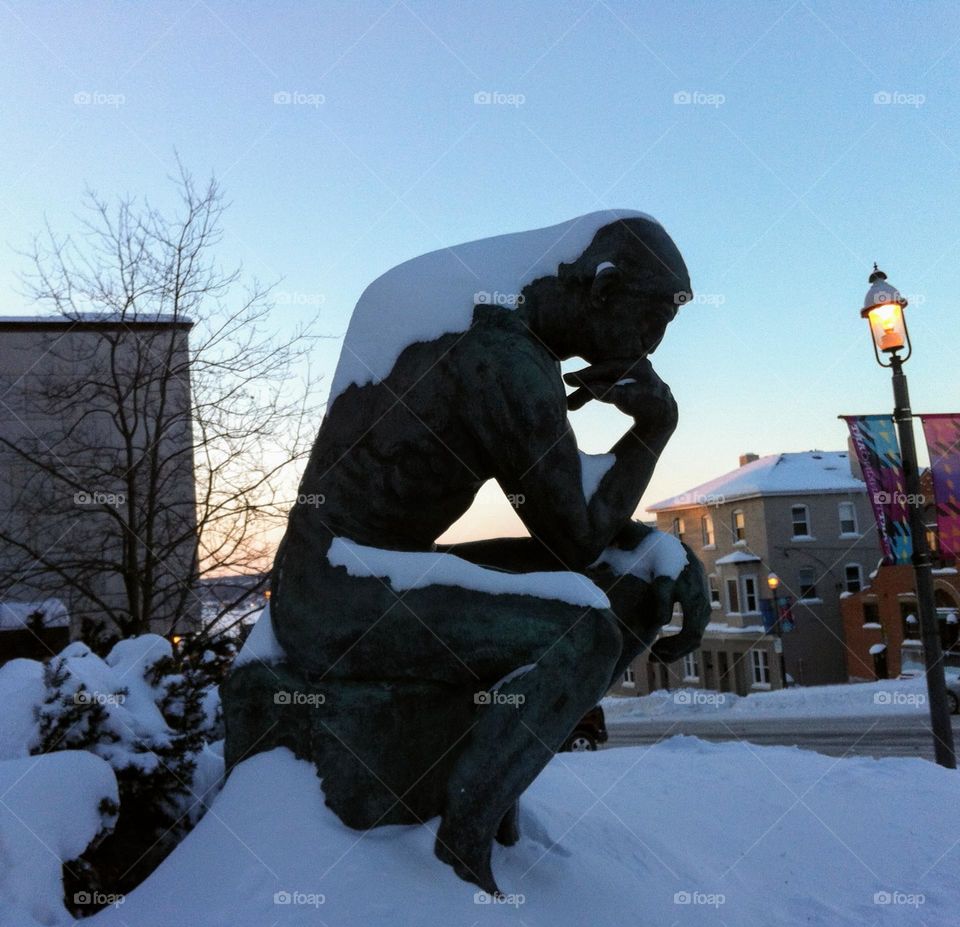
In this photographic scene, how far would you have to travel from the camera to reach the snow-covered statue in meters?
2.59

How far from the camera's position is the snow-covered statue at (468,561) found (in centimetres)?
259

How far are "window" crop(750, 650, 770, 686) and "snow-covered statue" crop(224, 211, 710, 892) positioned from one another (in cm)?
3456

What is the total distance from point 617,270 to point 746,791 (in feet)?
11.9

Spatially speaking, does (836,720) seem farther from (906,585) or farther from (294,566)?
(294,566)

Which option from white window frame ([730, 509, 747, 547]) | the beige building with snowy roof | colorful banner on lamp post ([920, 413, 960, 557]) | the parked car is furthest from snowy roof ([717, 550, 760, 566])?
colorful banner on lamp post ([920, 413, 960, 557])

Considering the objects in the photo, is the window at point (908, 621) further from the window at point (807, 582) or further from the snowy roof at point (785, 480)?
the snowy roof at point (785, 480)

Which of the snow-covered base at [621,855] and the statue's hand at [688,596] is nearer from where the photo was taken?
the snow-covered base at [621,855]

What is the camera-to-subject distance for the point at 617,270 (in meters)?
2.90

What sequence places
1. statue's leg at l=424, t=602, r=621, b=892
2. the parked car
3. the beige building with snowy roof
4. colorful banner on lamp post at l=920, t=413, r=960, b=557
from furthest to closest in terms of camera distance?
the beige building with snowy roof
the parked car
colorful banner on lamp post at l=920, t=413, r=960, b=557
statue's leg at l=424, t=602, r=621, b=892

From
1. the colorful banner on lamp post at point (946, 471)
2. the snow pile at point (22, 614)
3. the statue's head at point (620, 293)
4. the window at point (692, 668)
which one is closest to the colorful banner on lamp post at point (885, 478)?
the colorful banner on lamp post at point (946, 471)

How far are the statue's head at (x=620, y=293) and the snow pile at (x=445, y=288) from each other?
6 cm

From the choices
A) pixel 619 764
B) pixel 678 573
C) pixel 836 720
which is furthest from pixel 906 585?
pixel 678 573

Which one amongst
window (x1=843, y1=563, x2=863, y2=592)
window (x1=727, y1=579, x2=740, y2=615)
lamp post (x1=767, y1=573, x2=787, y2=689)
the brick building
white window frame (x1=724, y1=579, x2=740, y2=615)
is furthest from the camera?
window (x1=727, y1=579, x2=740, y2=615)

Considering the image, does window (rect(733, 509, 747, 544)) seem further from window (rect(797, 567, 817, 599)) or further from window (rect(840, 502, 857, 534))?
window (rect(840, 502, 857, 534))
